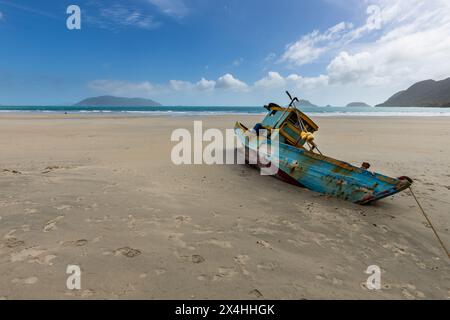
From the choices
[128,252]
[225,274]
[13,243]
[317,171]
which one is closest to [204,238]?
[225,274]

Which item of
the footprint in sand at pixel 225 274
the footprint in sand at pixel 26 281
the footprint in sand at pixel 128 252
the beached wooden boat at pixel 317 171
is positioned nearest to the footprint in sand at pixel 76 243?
the footprint in sand at pixel 128 252

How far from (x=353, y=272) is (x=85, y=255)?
342cm

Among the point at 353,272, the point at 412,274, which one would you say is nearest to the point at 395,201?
the point at 412,274

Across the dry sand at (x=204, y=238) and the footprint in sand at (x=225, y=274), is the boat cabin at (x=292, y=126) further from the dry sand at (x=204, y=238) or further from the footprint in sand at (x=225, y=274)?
the footprint in sand at (x=225, y=274)

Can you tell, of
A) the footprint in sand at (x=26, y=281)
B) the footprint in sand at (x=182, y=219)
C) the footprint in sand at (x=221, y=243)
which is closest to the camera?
the footprint in sand at (x=26, y=281)

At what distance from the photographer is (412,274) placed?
11.1 ft

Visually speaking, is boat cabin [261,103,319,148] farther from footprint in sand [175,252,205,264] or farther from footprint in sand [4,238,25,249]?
footprint in sand [4,238,25,249]

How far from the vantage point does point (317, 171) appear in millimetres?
6094

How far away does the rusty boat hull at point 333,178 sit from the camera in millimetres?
5250

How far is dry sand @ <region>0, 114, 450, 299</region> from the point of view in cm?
285

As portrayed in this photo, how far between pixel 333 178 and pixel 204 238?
3.49 meters

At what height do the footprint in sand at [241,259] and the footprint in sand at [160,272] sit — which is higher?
the footprint in sand at [160,272]

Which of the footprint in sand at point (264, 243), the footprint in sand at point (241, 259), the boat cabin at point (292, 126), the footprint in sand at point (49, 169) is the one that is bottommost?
the footprint in sand at point (241, 259)
